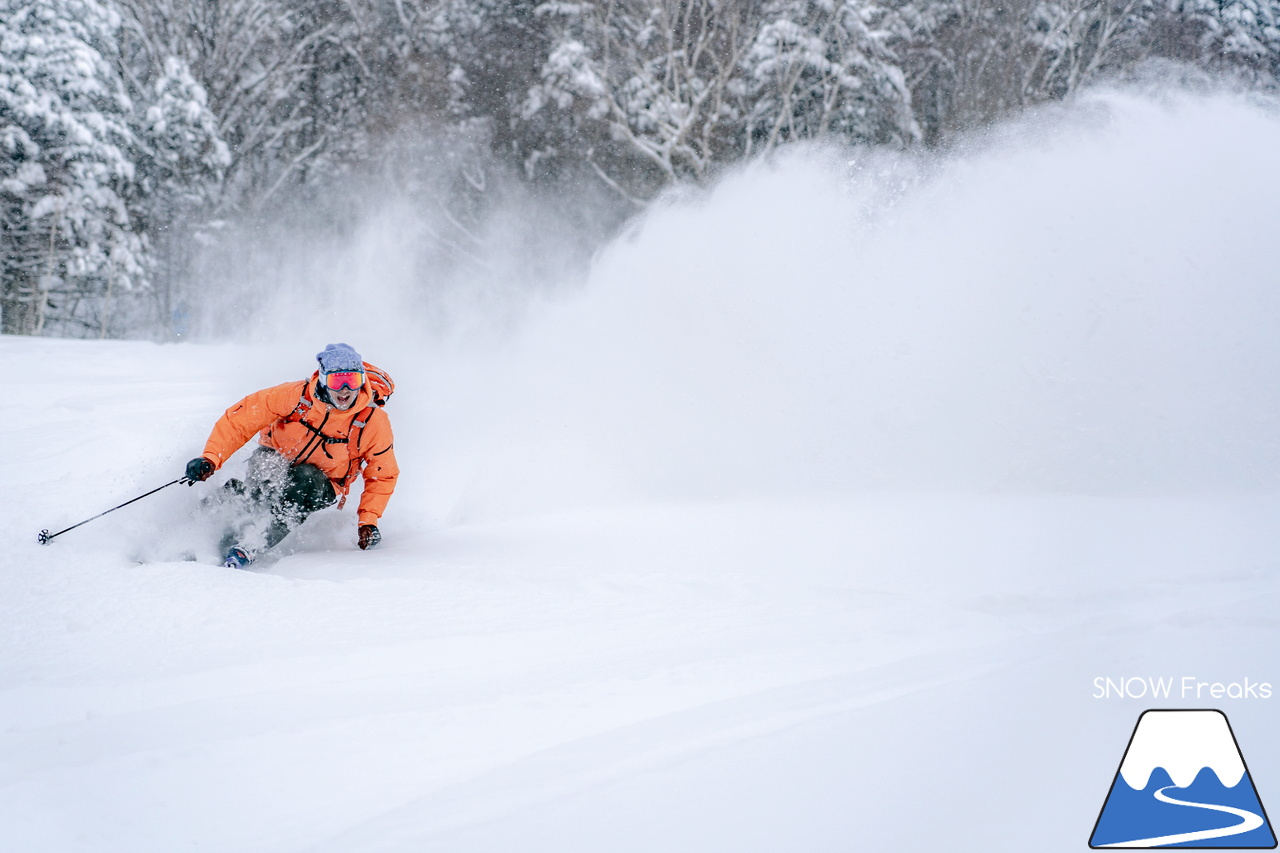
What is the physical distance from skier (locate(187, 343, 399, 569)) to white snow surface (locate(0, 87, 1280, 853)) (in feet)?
0.75

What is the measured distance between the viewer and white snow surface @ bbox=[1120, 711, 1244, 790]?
225 cm

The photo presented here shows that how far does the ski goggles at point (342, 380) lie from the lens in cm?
407

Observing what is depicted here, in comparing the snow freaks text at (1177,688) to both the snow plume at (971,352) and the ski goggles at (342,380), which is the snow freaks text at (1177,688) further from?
the ski goggles at (342,380)

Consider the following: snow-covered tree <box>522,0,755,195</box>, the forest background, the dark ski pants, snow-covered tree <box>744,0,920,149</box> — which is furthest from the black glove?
snow-covered tree <box>744,0,920,149</box>

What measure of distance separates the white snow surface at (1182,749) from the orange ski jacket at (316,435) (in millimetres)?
3320

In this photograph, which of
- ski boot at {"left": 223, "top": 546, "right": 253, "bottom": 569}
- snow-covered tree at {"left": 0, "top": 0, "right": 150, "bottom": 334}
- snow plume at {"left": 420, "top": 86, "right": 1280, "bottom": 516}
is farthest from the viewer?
snow-covered tree at {"left": 0, "top": 0, "right": 150, "bottom": 334}

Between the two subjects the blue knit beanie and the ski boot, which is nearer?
the ski boot

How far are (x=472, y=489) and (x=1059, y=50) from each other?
16.6 m

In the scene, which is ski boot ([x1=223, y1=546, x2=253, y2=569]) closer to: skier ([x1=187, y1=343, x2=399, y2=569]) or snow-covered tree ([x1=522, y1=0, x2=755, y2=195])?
skier ([x1=187, y1=343, x2=399, y2=569])

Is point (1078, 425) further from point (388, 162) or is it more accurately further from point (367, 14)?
point (367, 14)

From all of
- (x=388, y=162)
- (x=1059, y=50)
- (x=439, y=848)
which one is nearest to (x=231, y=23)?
(x=388, y=162)

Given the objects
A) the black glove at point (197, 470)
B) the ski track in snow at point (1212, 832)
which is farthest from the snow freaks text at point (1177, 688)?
the black glove at point (197, 470)

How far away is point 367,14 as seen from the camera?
64.6 ft

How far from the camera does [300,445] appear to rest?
171 inches
